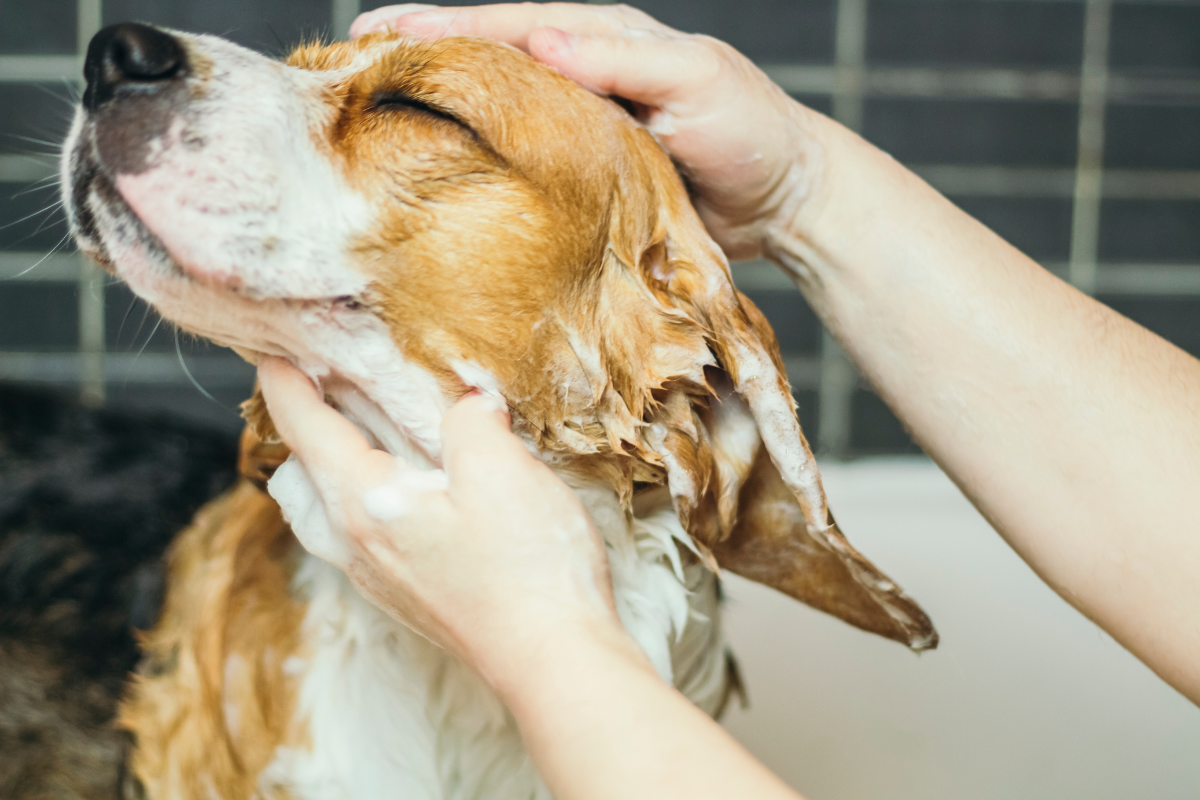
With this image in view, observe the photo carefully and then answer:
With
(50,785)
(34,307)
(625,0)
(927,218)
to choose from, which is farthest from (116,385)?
(927,218)

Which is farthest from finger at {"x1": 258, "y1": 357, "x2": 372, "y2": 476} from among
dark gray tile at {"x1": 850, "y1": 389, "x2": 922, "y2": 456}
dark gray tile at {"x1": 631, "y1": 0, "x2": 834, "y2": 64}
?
dark gray tile at {"x1": 850, "y1": 389, "x2": 922, "y2": 456}

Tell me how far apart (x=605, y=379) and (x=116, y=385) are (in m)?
1.91

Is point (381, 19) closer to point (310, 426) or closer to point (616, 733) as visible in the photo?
point (310, 426)

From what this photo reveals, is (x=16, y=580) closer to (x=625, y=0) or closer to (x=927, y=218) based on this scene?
(x=927, y=218)

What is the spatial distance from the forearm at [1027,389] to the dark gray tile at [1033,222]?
55.5 inches

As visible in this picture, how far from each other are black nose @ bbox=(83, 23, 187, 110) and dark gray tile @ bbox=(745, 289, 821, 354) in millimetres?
1787

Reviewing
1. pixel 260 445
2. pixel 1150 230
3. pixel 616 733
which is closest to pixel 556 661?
pixel 616 733

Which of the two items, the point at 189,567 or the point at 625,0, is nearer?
the point at 189,567

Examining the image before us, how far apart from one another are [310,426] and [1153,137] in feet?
8.01

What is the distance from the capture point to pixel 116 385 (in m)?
2.35

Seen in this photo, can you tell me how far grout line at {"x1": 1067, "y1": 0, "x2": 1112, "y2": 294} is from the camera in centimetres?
231

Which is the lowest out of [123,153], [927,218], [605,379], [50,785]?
[50,785]

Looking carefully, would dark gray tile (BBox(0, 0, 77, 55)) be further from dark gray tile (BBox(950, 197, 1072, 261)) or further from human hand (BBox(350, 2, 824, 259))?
dark gray tile (BBox(950, 197, 1072, 261))

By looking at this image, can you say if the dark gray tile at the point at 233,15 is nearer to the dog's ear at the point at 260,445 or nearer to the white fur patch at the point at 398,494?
the dog's ear at the point at 260,445
